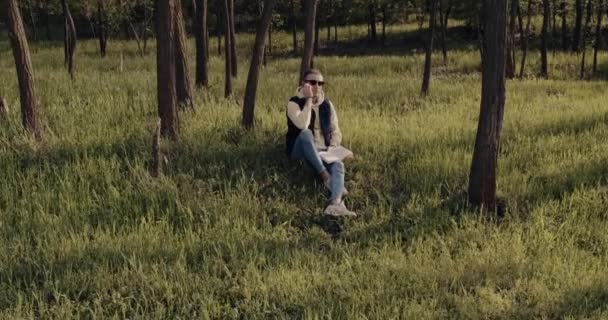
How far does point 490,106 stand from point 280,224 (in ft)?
8.37

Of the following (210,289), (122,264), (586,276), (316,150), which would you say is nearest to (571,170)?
(586,276)

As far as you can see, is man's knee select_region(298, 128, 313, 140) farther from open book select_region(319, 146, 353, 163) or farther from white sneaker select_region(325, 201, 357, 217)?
white sneaker select_region(325, 201, 357, 217)

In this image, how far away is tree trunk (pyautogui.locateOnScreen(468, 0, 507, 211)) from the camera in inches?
244

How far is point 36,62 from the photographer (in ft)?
92.3

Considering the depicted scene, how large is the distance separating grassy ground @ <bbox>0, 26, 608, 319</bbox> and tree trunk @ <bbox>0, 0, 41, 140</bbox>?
0.26 metres

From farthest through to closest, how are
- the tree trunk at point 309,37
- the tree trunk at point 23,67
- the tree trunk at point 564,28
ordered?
the tree trunk at point 564,28, the tree trunk at point 309,37, the tree trunk at point 23,67

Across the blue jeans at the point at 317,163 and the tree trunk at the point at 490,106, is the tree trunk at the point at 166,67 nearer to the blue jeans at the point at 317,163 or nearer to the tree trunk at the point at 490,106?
the blue jeans at the point at 317,163

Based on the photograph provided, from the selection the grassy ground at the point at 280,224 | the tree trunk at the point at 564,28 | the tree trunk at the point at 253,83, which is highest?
the tree trunk at the point at 564,28

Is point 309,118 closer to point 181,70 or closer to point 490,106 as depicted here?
point 490,106

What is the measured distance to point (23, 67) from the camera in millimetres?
7973

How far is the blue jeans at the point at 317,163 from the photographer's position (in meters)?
6.70

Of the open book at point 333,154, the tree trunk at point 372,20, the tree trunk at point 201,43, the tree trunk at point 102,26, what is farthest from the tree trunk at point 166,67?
the tree trunk at point 372,20

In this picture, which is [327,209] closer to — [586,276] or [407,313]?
[407,313]

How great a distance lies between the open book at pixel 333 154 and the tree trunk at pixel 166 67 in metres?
2.25
